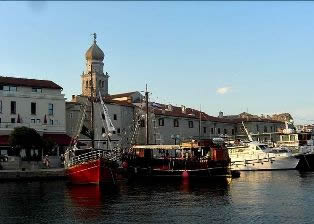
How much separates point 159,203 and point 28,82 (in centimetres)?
4566

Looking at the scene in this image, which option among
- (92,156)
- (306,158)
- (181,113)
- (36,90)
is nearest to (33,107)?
(36,90)

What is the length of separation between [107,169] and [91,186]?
7.66 ft

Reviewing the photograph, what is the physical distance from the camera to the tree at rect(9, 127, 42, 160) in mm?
64250

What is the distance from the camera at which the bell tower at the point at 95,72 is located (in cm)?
12262

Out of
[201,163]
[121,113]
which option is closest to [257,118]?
[121,113]

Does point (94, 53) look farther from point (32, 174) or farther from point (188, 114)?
point (32, 174)

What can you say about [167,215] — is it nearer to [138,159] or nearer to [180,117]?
[138,159]

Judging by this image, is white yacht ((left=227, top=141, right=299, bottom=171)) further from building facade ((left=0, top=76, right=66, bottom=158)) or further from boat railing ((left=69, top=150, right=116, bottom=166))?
boat railing ((left=69, top=150, right=116, bottom=166))

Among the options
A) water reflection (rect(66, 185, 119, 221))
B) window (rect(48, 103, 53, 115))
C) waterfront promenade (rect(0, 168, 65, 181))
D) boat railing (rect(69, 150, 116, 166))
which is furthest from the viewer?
window (rect(48, 103, 53, 115))

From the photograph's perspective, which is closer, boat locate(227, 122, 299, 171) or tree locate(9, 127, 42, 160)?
tree locate(9, 127, 42, 160)

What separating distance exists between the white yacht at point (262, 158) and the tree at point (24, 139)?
103 feet

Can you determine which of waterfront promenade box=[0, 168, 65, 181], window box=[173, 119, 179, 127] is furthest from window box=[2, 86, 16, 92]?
window box=[173, 119, 179, 127]

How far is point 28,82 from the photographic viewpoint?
254 ft

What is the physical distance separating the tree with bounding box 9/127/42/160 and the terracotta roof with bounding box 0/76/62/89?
1184 centimetres
